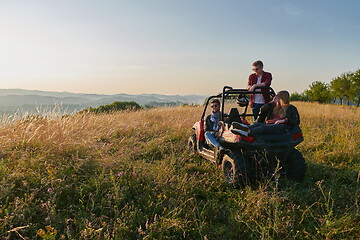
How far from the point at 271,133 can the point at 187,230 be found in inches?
76.7

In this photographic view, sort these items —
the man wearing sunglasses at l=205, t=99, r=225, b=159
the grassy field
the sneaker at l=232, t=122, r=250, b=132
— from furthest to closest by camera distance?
the man wearing sunglasses at l=205, t=99, r=225, b=159
the sneaker at l=232, t=122, r=250, b=132
the grassy field

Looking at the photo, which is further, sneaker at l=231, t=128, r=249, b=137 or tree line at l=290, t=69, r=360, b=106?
tree line at l=290, t=69, r=360, b=106

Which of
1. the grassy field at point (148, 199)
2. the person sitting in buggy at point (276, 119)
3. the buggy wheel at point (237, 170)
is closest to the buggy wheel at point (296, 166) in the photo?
the grassy field at point (148, 199)

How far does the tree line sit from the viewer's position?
41.2 meters

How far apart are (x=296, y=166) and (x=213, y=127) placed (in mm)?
1866

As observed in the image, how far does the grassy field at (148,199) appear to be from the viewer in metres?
2.54

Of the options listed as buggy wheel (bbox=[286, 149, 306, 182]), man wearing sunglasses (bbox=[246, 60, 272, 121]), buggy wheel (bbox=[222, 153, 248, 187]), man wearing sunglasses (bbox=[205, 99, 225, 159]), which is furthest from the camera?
man wearing sunglasses (bbox=[246, 60, 272, 121])

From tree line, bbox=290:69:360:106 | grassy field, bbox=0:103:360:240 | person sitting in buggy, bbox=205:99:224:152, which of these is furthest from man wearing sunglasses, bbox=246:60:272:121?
tree line, bbox=290:69:360:106

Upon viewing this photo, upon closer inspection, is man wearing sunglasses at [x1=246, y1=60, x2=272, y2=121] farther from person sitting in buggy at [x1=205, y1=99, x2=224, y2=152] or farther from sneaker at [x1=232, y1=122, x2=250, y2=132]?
sneaker at [x1=232, y1=122, x2=250, y2=132]

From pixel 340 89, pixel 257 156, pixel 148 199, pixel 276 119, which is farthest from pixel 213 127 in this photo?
pixel 340 89

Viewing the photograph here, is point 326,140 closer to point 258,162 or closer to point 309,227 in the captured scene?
point 258,162

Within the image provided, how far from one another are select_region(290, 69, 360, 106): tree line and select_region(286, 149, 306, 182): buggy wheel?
48159 millimetres

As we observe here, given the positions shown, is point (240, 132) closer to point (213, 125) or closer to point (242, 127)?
point (242, 127)

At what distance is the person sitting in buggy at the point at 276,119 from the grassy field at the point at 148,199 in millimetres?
846
